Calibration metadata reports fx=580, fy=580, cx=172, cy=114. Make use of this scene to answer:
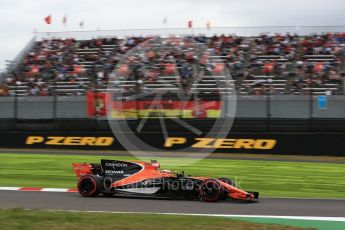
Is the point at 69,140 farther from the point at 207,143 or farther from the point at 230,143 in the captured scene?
the point at 230,143

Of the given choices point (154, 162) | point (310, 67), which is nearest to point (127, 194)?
point (154, 162)

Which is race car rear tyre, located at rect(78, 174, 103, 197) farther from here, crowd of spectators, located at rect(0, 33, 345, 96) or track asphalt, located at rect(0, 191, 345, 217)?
crowd of spectators, located at rect(0, 33, 345, 96)

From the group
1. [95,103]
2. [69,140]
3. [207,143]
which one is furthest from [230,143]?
[69,140]

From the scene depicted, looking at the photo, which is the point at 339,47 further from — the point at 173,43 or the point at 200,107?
the point at 173,43

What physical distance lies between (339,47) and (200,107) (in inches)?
498

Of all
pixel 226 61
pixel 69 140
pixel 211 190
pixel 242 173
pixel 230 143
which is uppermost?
pixel 226 61

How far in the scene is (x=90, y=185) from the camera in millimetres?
9547

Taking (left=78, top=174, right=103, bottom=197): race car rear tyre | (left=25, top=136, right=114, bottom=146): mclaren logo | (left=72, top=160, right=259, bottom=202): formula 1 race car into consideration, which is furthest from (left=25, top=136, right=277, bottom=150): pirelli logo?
(left=78, top=174, right=103, bottom=197): race car rear tyre

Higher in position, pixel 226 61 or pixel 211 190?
pixel 226 61

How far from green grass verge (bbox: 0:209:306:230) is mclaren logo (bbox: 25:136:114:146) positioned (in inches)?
533

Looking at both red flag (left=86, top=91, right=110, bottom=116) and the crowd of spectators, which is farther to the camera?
the crowd of spectators

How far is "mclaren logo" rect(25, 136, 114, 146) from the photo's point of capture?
68.4 feet

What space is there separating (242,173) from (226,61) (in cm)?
1482

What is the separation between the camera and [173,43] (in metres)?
14.9
